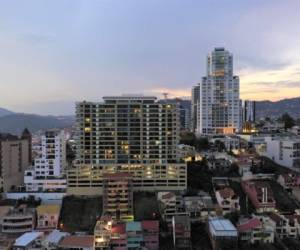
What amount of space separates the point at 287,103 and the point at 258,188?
51.9 metres

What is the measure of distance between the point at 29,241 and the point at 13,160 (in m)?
6.61

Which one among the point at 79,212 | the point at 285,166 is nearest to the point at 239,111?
the point at 285,166

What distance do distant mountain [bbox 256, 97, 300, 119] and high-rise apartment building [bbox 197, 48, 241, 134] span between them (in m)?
29.4

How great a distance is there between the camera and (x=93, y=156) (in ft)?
60.5

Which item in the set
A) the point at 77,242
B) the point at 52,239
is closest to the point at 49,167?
the point at 52,239

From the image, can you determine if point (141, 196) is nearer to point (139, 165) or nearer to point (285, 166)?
point (139, 165)

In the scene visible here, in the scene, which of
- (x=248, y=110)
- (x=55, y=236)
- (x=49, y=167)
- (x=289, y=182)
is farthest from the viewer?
(x=248, y=110)

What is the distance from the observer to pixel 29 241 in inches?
517

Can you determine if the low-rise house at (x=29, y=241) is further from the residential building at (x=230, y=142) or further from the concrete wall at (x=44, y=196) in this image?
the residential building at (x=230, y=142)

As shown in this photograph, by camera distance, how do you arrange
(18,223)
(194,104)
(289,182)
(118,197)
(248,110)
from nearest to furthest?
(18,223) < (118,197) < (289,182) < (194,104) < (248,110)

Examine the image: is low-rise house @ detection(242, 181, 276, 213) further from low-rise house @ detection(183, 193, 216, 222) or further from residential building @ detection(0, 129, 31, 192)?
residential building @ detection(0, 129, 31, 192)

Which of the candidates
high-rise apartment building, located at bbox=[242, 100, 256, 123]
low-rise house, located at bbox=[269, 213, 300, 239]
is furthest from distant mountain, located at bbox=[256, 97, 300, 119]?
low-rise house, located at bbox=[269, 213, 300, 239]

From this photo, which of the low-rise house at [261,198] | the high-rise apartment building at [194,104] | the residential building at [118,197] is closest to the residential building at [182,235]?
the residential building at [118,197]

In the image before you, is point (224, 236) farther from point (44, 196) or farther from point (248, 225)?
point (44, 196)
